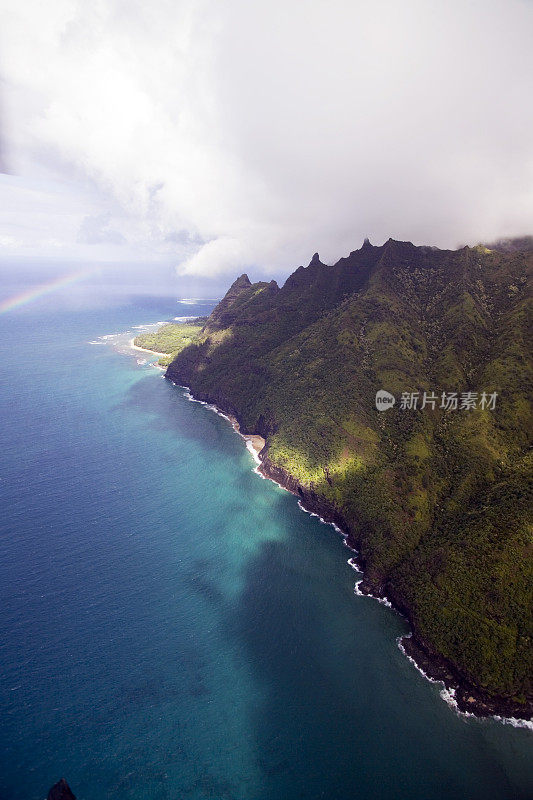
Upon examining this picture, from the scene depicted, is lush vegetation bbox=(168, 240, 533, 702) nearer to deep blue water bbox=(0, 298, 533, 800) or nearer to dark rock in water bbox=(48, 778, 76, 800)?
deep blue water bbox=(0, 298, 533, 800)

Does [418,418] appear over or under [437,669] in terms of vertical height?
over

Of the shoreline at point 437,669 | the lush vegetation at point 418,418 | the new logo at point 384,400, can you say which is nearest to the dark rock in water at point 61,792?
the shoreline at point 437,669

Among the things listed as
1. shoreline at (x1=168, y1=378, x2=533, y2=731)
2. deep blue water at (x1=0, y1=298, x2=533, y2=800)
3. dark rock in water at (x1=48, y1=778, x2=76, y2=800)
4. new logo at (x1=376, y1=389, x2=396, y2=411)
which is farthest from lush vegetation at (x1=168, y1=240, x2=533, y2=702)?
dark rock in water at (x1=48, y1=778, x2=76, y2=800)

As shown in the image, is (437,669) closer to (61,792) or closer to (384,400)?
(61,792)

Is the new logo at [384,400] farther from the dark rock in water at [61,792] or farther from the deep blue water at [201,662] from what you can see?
the dark rock in water at [61,792]

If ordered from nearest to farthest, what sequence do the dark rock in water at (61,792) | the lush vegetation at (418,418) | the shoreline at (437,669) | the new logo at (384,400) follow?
the dark rock in water at (61,792)
the shoreline at (437,669)
the lush vegetation at (418,418)
the new logo at (384,400)

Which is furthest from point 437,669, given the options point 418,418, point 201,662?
point 418,418
